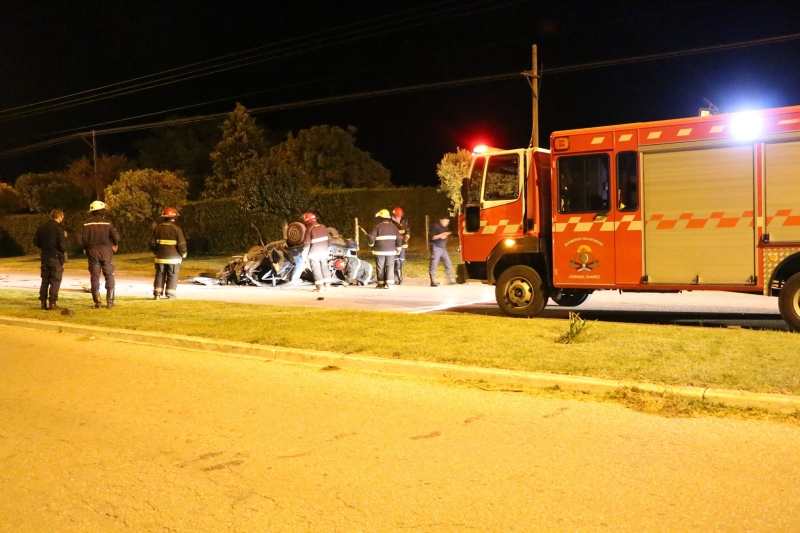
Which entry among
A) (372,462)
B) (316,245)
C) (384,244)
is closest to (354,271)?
(384,244)

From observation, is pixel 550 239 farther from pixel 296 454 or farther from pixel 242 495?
pixel 242 495

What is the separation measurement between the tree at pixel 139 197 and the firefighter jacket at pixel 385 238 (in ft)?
77.4

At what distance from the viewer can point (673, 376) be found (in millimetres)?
6875

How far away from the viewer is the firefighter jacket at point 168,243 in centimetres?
1505

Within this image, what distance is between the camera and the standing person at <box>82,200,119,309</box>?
13.5m

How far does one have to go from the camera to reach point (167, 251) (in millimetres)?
15125

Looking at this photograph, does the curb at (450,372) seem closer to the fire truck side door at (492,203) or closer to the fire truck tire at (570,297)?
the fire truck side door at (492,203)

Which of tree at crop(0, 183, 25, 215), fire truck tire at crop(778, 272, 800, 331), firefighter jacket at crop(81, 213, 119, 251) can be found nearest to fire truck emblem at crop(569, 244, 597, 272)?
fire truck tire at crop(778, 272, 800, 331)

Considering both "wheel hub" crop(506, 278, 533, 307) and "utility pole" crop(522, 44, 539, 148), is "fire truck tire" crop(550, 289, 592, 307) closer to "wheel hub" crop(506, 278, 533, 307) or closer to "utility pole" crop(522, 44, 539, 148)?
"wheel hub" crop(506, 278, 533, 307)

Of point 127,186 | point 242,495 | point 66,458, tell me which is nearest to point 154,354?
point 66,458

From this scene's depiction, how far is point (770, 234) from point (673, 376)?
384cm

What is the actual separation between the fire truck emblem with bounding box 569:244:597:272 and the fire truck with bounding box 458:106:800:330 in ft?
0.05

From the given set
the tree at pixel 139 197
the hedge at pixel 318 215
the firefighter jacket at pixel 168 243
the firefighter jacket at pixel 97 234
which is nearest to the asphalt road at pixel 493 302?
the firefighter jacket at pixel 168 243

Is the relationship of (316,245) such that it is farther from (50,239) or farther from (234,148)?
(234,148)
